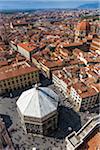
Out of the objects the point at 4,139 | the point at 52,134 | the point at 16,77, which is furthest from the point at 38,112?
the point at 16,77

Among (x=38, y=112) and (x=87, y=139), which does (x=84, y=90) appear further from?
(x=87, y=139)

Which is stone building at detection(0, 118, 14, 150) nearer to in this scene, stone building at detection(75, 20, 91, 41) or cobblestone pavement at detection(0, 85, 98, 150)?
cobblestone pavement at detection(0, 85, 98, 150)

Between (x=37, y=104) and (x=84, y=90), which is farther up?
(x=37, y=104)

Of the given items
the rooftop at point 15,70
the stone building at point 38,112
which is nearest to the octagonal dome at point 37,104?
the stone building at point 38,112

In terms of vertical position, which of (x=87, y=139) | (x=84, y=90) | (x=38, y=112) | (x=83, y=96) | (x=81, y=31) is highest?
(x=81, y=31)

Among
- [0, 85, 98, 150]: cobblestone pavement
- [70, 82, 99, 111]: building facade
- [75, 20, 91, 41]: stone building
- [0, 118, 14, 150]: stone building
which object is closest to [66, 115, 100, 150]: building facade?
[0, 85, 98, 150]: cobblestone pavement

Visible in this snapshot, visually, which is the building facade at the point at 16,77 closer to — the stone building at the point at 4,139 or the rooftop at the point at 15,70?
the rooftop at the point at 15,70

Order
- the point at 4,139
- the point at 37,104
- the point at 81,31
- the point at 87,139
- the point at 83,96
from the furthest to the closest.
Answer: the point at 81,31
the point at 83,96
the point at 37,104
the point at 4,139
the point at 87,139

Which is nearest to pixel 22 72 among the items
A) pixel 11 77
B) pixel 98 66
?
pixel 11 77
